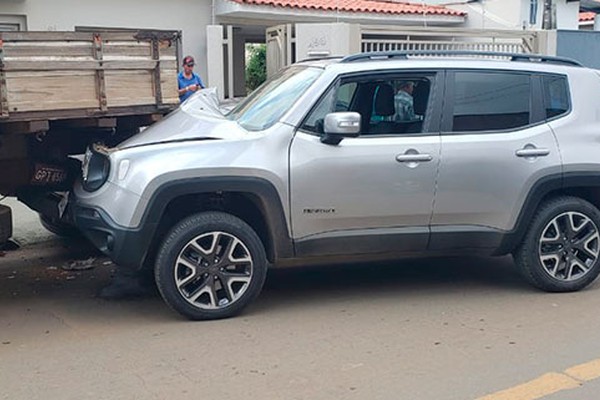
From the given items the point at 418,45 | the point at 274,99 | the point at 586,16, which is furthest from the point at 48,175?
the point at 586,16

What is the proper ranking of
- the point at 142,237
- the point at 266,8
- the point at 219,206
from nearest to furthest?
the point at 142,237
the point at 219,206
the point at 266,8

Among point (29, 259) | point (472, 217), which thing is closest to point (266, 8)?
point (29, 259)

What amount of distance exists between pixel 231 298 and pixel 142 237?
77 cm

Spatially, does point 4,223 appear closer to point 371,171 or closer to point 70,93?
point 70,93

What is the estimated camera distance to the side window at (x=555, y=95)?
599 cm

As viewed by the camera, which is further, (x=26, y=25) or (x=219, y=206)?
(x=26, y=25)

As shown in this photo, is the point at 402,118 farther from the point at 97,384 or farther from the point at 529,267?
the point at 97,384

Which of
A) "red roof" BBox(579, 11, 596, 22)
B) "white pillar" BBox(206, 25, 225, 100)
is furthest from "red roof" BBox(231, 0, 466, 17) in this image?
"red roof" BBox(579, 11, 596, 22)

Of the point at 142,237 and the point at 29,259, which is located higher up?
the point at 142,237

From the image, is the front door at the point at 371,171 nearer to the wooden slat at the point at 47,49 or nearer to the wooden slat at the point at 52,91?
the wooden slat at the point at 52,91

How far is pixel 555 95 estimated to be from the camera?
6043 mm

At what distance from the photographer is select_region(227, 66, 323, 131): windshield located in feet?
18.3

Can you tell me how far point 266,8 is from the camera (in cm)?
1427

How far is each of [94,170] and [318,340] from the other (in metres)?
2.10
